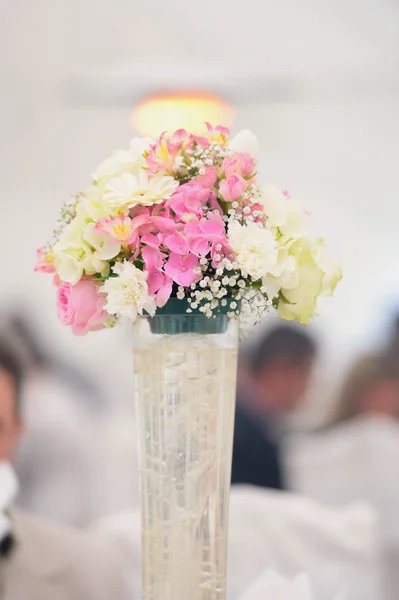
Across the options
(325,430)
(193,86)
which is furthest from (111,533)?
(193,86)

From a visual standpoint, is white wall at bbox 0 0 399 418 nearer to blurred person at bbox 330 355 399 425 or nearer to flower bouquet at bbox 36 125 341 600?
blurred person at bbox 330 355 399 425

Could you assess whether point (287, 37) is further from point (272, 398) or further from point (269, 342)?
point (272, 398)

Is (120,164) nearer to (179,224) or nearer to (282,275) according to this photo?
(179,224)

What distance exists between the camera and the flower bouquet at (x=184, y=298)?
0.77 metres

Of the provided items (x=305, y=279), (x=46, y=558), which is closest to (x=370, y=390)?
(x=305, y=279)

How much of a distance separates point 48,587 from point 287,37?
1252mm

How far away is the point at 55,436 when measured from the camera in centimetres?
135

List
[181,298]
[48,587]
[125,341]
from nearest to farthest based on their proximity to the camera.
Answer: [181,298], [48,587], [125,341]

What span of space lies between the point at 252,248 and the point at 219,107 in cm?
79

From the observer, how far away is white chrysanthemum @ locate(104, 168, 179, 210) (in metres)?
0.76

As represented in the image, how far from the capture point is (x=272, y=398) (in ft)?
4.48

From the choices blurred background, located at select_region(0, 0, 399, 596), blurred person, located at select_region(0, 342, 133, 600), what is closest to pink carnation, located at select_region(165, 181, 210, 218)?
blurred background, located at select_region(0, 0, 399, 596)

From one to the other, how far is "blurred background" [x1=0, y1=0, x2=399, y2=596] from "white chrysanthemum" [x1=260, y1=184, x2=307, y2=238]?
0.59m

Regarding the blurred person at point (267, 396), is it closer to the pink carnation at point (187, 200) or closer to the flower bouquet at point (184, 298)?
the flower bouquet at point (184, 298)
